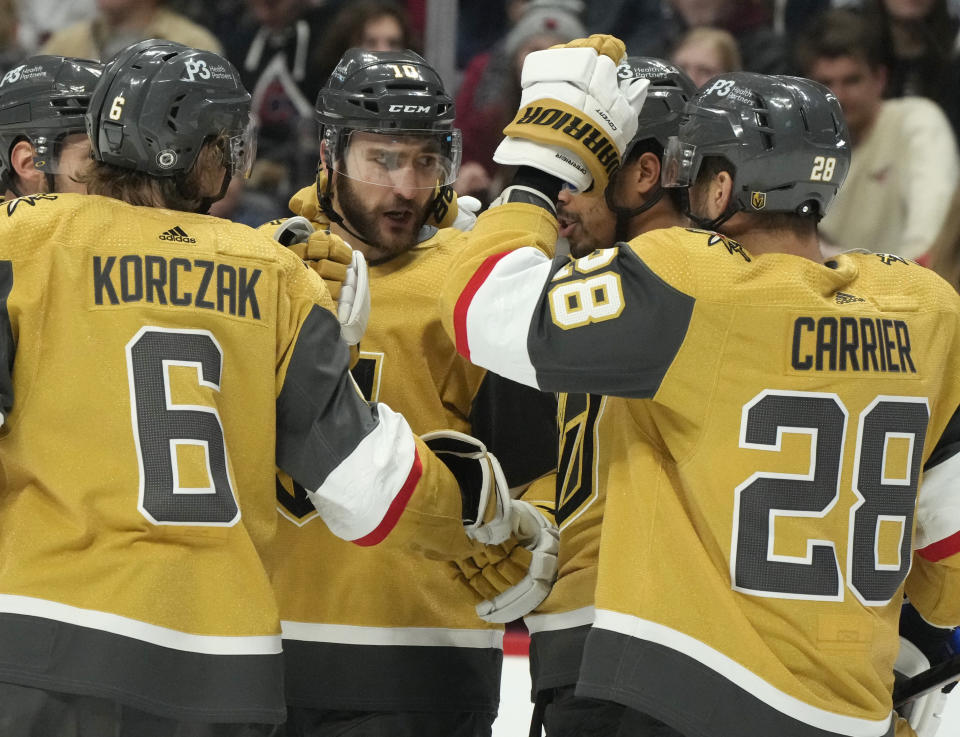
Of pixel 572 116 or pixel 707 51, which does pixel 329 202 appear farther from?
pixel 707 51

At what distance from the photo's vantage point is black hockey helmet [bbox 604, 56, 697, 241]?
2582mm

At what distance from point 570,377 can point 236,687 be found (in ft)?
2.13

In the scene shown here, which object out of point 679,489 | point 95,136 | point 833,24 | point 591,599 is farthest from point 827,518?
point 833,24

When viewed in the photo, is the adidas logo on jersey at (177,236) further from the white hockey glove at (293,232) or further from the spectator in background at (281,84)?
the spectator in background at (281,84)

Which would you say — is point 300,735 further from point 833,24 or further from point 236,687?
point 833,24

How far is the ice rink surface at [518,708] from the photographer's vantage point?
3.42 metres

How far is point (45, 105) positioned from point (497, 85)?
2.56 m

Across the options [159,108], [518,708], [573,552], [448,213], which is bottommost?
[518,708]

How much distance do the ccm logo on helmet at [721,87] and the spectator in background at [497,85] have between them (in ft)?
9.01

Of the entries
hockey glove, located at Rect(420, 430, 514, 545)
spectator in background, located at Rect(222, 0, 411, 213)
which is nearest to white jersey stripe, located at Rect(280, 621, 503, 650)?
hockey glove, located at Rect(420, 430, 514, 545)

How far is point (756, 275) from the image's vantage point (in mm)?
1897

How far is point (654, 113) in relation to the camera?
2621mm

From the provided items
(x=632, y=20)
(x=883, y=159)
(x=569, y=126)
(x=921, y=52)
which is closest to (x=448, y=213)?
(x=569, y=126)

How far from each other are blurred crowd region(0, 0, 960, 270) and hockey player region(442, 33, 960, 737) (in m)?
2.82
